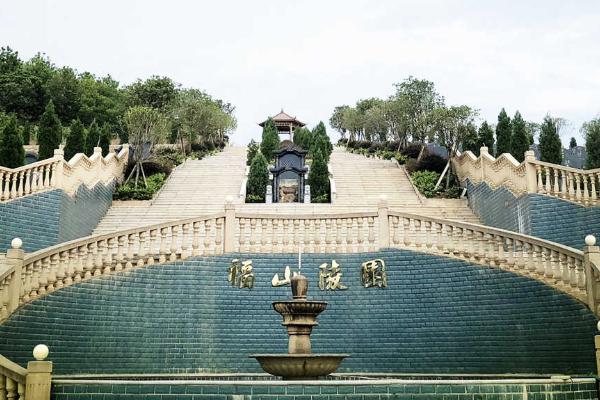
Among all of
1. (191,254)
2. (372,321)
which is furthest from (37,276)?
(372,321)

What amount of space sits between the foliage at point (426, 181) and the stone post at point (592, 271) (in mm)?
13367

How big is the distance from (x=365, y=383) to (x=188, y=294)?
268 inches

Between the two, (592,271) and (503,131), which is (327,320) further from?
(503,131)

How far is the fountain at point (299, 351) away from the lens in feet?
28.2

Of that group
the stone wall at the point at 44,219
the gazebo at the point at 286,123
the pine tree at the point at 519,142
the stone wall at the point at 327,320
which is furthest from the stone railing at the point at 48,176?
the gazebo at the point at 286,123

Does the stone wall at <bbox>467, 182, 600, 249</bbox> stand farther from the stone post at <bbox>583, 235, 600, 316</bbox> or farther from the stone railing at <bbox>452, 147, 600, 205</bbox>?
the stone post at <bbox>583, 235, 600, 316</bbox>

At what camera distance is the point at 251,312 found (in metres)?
13.4

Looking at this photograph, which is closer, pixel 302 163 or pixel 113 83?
pixel 302 163

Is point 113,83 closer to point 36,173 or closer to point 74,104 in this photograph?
point 74,104

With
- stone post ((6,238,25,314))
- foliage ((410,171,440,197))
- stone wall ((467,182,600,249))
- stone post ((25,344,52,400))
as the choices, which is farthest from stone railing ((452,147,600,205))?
stone post ((25,344,52,400))

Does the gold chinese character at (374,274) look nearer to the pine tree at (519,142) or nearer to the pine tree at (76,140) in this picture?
the pine tree at (519,142)

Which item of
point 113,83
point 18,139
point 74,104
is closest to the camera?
point 18,139

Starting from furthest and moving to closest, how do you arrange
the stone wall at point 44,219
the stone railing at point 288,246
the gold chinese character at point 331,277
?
1. the stone wall at point 44,219
2. the gold chinese character at point 331,277
3. the stone railing at point 288,246

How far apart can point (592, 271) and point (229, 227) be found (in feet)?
23.7
